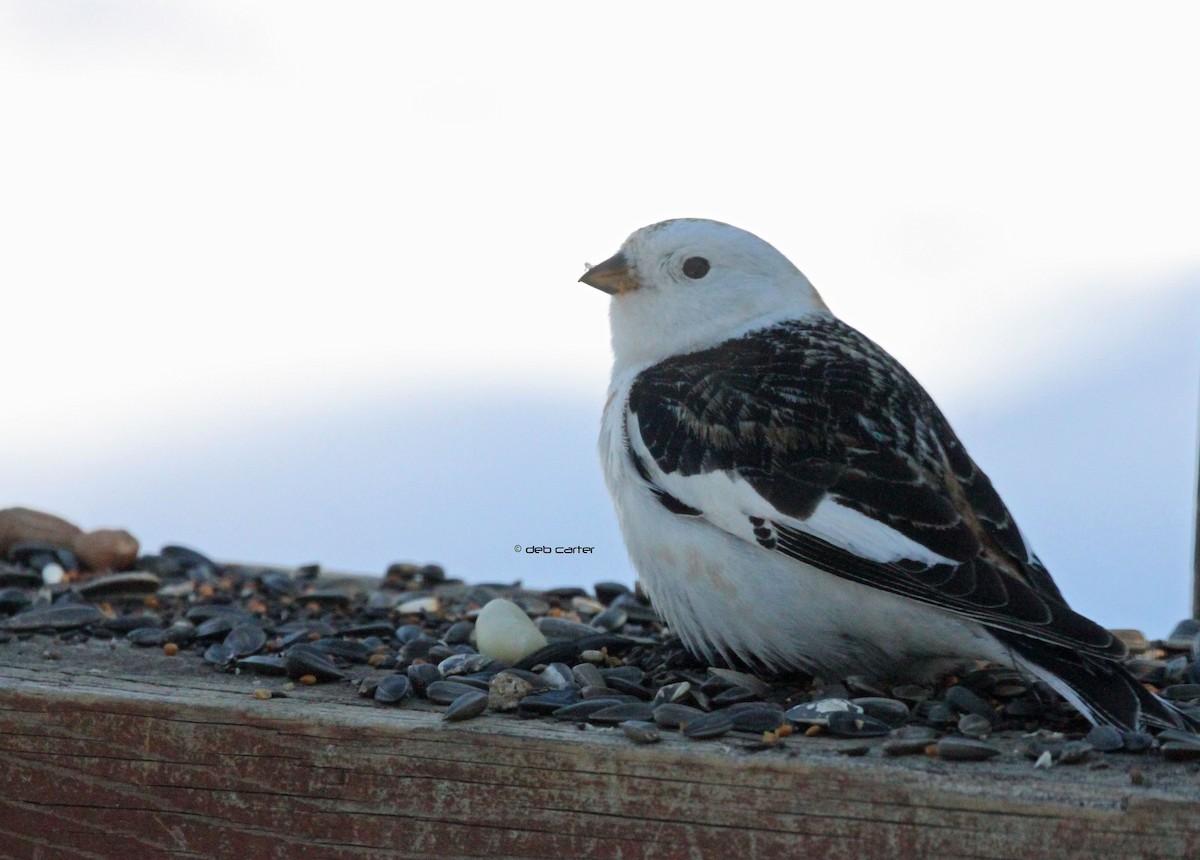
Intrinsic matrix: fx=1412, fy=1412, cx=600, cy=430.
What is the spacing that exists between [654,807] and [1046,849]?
0.62 meters

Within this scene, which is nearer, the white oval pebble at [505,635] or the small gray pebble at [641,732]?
the small gray pebble at [641,732]

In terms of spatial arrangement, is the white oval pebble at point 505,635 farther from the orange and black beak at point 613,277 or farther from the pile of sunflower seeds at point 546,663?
the orange and black beak at point 613,277

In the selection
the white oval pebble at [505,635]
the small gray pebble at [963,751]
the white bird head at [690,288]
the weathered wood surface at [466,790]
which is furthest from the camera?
the white bird head at [690,288]

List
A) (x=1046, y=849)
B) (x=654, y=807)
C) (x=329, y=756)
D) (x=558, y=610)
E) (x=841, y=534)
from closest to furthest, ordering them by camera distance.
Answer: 1. (x=1046, y=849)
2. (x=654, y=807)
3. (x=329, y=756)
4. (x=841, y=534)
5. (x=558, y=610)

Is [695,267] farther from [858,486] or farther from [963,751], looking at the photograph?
[963,751]

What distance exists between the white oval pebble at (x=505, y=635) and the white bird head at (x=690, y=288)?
0.75 metres

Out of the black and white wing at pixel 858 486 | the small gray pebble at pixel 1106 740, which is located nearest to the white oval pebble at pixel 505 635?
the black and white wing at pixel 858 486

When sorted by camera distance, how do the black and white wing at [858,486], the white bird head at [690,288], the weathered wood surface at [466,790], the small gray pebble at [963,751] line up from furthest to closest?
1. the white bird head at [690,288]
2. the black and white wing at [858,486]
3. the small gray pebble at [963,751]
4. the weathered wood surface at [466,790]

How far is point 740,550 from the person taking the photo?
9.48ft

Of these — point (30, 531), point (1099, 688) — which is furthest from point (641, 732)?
point (30, 531)

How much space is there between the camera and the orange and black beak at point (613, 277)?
3631 millimetres

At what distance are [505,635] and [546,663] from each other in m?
0.12

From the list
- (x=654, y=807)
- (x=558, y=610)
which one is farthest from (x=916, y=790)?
(x=558, y=610)

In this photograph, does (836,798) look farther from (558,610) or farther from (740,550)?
(558,610)
